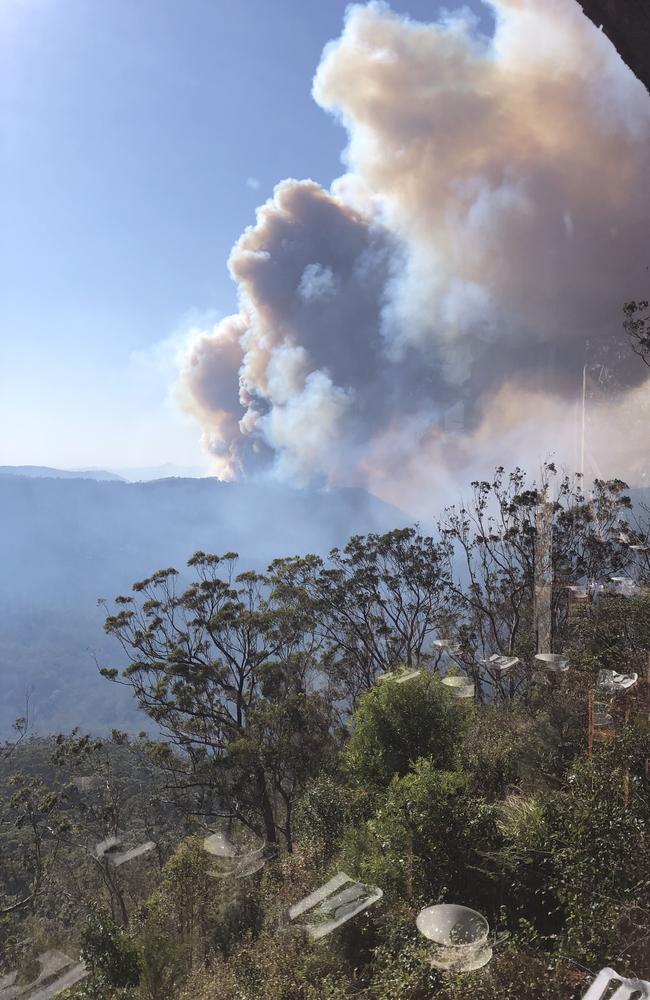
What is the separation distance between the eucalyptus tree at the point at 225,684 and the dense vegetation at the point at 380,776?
6 centimetres

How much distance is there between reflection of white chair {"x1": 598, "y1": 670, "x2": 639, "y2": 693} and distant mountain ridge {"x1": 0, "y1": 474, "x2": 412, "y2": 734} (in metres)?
33.9

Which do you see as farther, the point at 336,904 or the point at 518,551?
the point at 518,551

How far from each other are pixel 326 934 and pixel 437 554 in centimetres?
1157

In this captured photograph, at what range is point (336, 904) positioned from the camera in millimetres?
5672

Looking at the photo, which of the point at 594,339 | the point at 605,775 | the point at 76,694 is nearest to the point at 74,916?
the point at 605,775

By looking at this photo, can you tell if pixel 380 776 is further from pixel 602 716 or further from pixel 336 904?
pixel 602 716

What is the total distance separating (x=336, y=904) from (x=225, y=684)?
8.01 metres

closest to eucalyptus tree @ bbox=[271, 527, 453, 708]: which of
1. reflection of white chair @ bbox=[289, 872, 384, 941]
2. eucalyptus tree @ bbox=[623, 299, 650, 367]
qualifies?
eucalyptus tree @ bbox=[623, 299, 650, 367]

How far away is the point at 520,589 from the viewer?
15531mm

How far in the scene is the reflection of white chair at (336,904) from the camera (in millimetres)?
5438

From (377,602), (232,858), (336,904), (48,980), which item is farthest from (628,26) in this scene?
(377,602)

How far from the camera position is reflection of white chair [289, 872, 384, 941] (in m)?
5.44

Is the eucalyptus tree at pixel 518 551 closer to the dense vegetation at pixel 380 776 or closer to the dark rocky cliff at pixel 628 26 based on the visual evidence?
the dense vegetation at pixel 380 776

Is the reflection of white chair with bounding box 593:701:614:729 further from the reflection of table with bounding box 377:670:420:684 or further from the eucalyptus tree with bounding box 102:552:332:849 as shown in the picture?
the eucalyptus tree with bounding box 102:552:332:849
